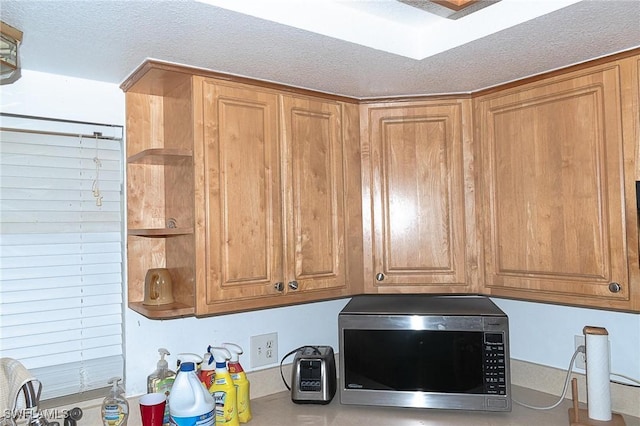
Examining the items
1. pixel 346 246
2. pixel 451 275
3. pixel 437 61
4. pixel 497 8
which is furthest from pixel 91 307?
pixel 497 8

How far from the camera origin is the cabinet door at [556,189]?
4.76 ft

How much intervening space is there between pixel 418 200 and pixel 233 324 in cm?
84

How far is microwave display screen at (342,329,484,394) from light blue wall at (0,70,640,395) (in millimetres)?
369

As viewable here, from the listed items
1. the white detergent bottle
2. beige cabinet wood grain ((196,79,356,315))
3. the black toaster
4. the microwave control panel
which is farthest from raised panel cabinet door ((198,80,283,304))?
the microwave control panel

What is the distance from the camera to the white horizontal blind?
152 centimetres

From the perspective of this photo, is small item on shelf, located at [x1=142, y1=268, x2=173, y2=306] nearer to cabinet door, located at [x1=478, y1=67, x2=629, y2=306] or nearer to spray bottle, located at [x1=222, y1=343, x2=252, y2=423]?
spray bottle, located at [x1=222, y1=343, x2=252, y2=423]

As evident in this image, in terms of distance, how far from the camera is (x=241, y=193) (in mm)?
1585

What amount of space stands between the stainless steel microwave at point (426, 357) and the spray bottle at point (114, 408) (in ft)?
2.34

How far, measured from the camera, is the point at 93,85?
5.43ft

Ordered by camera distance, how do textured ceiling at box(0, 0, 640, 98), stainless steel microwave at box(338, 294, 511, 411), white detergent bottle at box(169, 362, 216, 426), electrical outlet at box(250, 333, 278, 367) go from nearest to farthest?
1. textured ceiling at box(0, 0, 640, 98)
2. white detergent bottle at box(169, 362, 216, 426)
3. stainless steel microwave at box(338, 294, 511, 411)
4. electrical outlet at box(250, 333, 278, 367)

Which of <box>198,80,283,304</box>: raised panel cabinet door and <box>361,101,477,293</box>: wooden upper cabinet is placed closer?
<box>198,80,283,304</box>: raised panel cabinet door

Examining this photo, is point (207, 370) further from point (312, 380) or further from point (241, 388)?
point (312, 380)

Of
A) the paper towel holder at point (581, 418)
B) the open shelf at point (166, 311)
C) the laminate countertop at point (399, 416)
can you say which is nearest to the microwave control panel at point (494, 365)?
the laminate countertop at point (399, 416)

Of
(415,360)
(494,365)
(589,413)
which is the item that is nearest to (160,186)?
(415,360)
